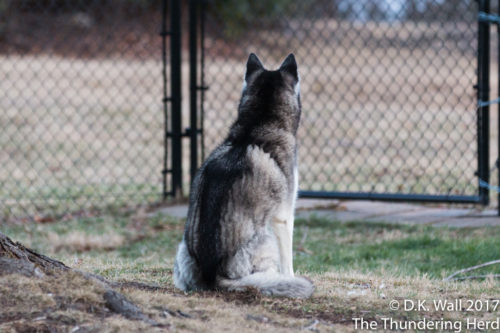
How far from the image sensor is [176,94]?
24.1 ft

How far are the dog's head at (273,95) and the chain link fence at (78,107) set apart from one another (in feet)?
12.2

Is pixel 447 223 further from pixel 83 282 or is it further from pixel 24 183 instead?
pixel 24 183

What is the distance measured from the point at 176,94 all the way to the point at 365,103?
6816 mm

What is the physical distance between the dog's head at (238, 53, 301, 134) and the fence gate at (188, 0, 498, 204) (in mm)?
2778

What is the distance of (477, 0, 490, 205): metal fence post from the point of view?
6.50 metres

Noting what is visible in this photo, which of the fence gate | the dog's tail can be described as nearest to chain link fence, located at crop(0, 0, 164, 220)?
the fence gate

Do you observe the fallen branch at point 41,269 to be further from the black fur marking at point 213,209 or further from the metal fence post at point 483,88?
the metal fence post at point 483,88

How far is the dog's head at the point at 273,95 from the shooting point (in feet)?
13.3

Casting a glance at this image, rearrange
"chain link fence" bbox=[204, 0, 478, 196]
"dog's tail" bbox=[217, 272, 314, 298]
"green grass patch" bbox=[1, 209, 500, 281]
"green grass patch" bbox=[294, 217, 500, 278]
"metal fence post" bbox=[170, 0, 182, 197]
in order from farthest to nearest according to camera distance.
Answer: "chain link fence" bbox=[204, 0, 478, 196], "metal fence post" bbox=[170, 0, 182, 197], "green grass patch" bbox=[294, 217, 500, 278], "green grass patch" bbox=[1, 209, 500, 281], "dog's tail" bbox=[217, 272, 314, 298]

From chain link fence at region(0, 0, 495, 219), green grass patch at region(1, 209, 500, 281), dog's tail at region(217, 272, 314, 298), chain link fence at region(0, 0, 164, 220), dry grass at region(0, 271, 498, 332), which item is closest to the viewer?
dry grass at region(0, 271, 498, 332)

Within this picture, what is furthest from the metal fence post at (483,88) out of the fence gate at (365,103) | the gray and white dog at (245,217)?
the gray and white dog at (245,217)

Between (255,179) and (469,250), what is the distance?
235 cm

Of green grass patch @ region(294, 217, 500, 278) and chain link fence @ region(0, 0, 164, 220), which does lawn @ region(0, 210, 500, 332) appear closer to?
green grass patch @ region(294, 217, 500, 278)

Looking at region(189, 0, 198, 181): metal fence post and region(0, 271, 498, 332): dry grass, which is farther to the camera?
region(189, 0, 198, 181): metal fence post
